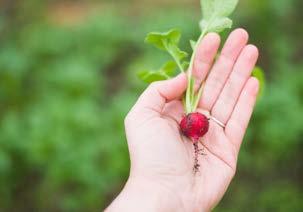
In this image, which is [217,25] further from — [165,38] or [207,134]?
[207,134]

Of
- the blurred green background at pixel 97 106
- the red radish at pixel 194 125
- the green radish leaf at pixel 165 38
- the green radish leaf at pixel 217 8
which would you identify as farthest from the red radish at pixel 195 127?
the blurred green background at pixel 97 106

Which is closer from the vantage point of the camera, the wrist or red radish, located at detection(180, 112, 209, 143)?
the wrist

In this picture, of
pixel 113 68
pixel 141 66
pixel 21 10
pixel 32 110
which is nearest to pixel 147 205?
pixel 32 110

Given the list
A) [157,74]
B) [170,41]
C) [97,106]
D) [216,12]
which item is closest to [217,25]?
[216,12]

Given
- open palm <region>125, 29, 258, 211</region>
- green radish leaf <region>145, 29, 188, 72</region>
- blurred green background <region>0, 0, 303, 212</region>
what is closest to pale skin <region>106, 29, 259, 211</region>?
open palm <region>125, 29, 258, 211</region>

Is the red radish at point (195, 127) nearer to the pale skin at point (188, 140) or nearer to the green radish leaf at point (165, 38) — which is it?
the pale skin at point (188, 140)

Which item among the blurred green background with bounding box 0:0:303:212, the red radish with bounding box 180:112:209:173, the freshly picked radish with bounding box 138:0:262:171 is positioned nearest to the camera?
the red radish with bounding box 180:112:209:173

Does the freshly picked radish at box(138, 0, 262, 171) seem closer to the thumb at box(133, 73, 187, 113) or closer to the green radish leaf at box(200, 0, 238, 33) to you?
the green radish leaf at box(200, 0, 238, 33)
